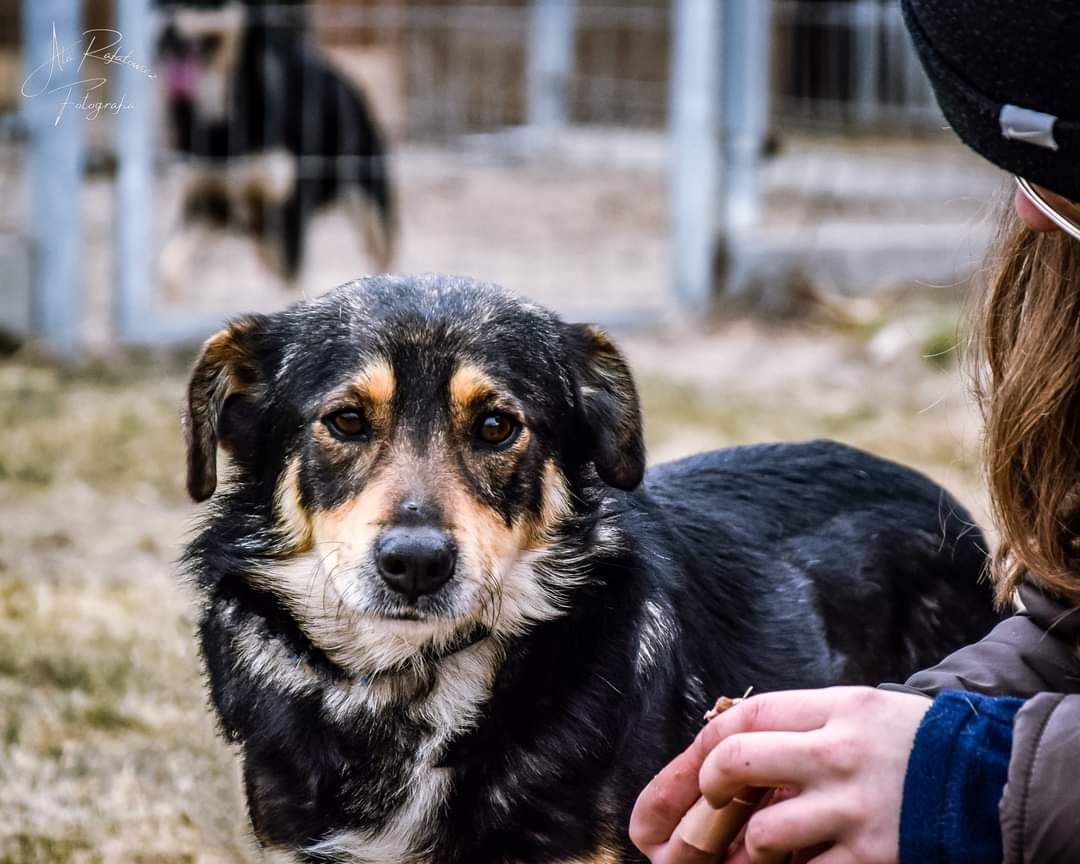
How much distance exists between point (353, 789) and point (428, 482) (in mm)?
522

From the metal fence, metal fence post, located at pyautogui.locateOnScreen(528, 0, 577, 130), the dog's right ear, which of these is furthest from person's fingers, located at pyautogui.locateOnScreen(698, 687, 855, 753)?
metal fence post, located at pyautogui.locateOnScreen(528, 0, 577, 130)

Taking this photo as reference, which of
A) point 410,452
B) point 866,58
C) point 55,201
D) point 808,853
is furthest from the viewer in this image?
point 866,58

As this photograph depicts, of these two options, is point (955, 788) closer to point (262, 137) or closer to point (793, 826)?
point (793, 826)

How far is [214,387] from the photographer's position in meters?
2.72

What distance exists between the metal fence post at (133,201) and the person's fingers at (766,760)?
255 inches

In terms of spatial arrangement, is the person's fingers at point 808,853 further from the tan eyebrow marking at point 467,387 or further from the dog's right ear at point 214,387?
the dog's right ear at point 214,387

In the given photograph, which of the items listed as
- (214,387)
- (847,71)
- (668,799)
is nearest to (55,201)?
(214,387)

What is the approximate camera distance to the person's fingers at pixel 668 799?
5.20 feet

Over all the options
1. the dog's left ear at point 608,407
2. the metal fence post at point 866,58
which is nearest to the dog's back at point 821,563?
the dog's left ear at point 608,407

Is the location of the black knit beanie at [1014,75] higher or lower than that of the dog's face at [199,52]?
higher

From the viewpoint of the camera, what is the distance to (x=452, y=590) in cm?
240

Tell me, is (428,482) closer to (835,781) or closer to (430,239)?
(835,781)

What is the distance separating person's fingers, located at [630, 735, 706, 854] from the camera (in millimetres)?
1585

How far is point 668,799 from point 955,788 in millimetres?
329
